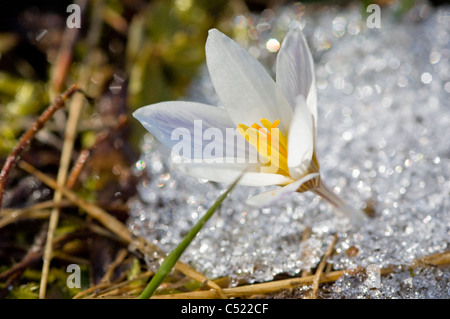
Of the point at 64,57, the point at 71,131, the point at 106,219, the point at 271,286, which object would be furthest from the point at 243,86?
the point at 64,57

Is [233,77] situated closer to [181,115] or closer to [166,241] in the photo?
[181,115]

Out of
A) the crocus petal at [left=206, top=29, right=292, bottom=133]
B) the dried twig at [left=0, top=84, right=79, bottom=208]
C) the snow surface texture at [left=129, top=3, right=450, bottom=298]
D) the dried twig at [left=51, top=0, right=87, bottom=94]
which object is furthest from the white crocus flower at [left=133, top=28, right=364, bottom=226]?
the dried twig at [left=51, top=0, right=87, bottom=94]

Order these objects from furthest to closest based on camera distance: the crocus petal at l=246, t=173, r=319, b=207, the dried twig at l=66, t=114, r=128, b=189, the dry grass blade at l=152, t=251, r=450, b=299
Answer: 1. the dried twig at l=66, t=114, r=128, b=189
2. the dry grass blade at l=152, t=251, r=450, b=299
3. the crocus petal at l=246, t=173, r=319, b=207

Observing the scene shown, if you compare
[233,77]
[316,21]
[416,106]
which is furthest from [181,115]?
[316,21]

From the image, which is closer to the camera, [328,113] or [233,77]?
[233,77]

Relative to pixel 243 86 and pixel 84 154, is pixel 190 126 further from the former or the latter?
pixel 84 154

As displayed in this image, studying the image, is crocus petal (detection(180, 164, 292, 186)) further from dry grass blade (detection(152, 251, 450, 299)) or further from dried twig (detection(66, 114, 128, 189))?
dried twig (detection(66, 114, 128, 189))

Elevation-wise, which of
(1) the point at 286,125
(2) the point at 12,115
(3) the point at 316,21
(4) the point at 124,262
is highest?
(3) the point at 316,21
